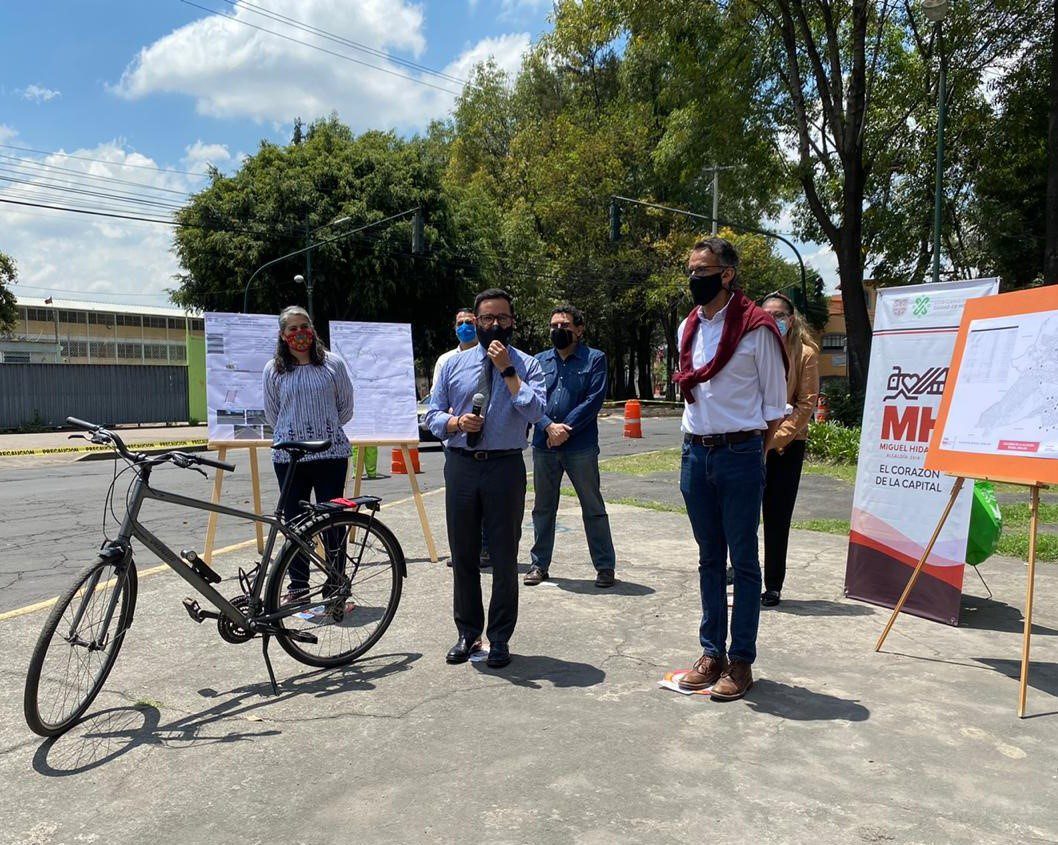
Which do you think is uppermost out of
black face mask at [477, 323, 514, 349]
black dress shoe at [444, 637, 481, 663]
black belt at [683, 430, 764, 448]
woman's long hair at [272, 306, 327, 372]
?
black face mask at [477, 323, 514, 349]

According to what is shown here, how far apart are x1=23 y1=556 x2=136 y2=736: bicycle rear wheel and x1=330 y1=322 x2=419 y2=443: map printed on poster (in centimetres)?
320

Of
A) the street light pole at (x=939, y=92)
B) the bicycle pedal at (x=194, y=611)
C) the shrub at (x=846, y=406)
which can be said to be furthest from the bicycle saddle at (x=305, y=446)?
the shrub at (x=846, y=406)

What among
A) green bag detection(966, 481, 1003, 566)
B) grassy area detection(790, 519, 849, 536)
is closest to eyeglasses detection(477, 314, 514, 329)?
green bag detection(966, 481, 1003, 566)

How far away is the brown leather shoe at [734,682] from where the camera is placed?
156 inches

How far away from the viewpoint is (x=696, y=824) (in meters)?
2.85

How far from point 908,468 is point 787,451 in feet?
2.54

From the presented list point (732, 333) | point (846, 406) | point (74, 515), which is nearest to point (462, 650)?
point (732, 333)

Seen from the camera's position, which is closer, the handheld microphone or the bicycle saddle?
the handheld microphone

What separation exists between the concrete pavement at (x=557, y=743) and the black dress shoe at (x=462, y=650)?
92mm

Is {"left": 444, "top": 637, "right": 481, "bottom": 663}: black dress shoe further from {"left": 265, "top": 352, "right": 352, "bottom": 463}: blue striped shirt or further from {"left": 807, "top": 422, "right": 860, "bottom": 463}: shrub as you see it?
{"left": 807, "top": 422, "right": 860, "bottom": 463}: shrub

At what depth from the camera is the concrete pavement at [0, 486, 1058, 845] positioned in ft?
9.48

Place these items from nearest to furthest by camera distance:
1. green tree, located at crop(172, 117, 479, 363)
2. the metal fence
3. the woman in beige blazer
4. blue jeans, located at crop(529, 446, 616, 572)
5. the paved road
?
the woman in beige blazer → blue jeans, located at crop(529, 446, 616, 572) → the paved road → the metal fence → green tree, located at crop(172, 117, 479, 363)

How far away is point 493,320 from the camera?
176 inches

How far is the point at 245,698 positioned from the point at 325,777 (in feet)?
3.37
